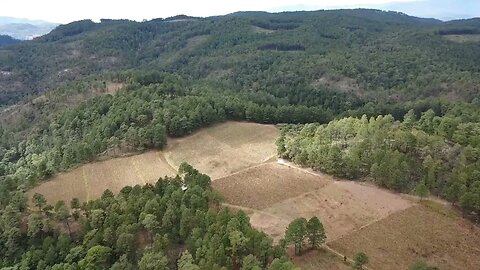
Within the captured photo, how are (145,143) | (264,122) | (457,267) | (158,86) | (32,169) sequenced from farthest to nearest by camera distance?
(158,86) → (264,122) → (145,143) → (32,169) → (457,267)

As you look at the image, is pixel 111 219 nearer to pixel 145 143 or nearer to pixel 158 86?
pixel 145 143

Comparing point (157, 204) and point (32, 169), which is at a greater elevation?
point (157, 204)

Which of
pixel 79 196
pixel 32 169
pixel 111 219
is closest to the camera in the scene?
pixel 111 219

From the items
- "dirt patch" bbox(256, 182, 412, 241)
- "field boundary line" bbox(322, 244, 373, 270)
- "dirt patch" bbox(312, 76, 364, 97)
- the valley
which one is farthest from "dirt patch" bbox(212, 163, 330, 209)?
"dirt patch" bbox(312, 76, 364, 97)

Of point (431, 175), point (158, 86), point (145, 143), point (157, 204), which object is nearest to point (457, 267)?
point (431, 175)

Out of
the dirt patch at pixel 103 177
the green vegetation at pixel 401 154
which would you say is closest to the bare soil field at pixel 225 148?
the dirt patch at pixel 103 177

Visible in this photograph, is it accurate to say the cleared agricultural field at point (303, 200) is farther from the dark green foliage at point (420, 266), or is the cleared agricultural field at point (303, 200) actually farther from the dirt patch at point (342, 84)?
the dirt patch at point (342, 84)
